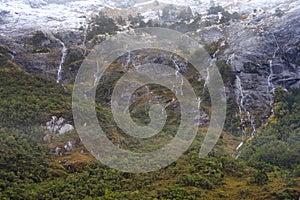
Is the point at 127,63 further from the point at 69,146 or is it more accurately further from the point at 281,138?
the point at 281,138

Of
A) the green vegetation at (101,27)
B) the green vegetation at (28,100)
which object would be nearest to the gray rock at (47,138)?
the green vegetation at (28,100)

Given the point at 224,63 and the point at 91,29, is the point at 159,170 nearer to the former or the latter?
the point at 224,63

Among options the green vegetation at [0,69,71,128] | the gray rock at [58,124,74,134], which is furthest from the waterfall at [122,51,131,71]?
the gray rock at [58,124,74,134]

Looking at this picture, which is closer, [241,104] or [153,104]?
[153,104]

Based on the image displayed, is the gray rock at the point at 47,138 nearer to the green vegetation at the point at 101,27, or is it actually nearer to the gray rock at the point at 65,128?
the gray rock at the point at 65,128

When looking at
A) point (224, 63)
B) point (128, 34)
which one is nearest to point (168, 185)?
point (224, 63)

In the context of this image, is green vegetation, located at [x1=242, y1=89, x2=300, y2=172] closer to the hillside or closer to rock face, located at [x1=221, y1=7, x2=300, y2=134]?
the hillside

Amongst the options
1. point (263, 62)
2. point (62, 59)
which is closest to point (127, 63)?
point (62, 59)

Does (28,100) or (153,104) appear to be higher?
(28,100)

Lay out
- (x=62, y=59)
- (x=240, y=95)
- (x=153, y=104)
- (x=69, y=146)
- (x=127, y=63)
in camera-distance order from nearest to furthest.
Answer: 1. (x=69, y=146)
2. (x=153, y=104)
3. (x=240, y=95)
4. (x=127, y=63)
5. (x=62, y=59)
